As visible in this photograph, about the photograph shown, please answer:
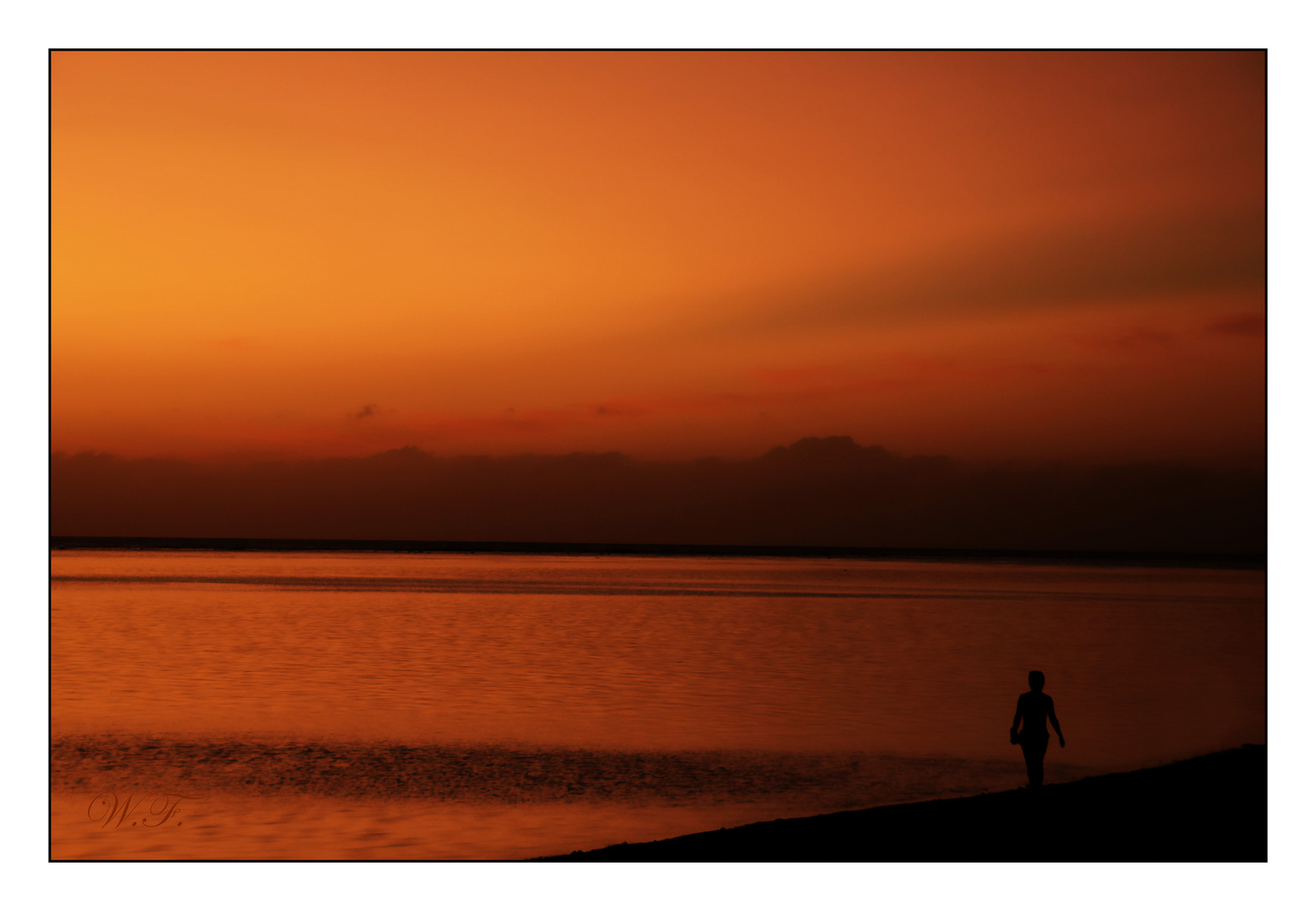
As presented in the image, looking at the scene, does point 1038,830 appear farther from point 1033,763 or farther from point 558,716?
point 558,716

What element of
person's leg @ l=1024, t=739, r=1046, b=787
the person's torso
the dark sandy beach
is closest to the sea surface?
the dark sandy beach

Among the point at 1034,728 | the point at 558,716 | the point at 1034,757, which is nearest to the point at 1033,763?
the point at 1034,757

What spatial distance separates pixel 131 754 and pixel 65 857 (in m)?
6.94

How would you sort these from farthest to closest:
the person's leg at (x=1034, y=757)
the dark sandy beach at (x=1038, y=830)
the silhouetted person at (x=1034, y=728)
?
the person's leg at (x=1034, y=757)
the silhouetted person at (x=1034, y=728)
the dark sandy beach at (x=1038, y=830)

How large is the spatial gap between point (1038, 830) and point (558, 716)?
1603 cm

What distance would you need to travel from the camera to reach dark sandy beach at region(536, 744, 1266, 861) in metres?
12.7

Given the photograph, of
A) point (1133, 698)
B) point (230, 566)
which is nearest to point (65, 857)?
point (1133, 698)

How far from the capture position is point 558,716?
27906 millimetres

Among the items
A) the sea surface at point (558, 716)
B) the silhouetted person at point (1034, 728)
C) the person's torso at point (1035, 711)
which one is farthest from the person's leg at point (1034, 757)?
the sea surface at point (558, 716)

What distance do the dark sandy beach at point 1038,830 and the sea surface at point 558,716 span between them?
2203 mm

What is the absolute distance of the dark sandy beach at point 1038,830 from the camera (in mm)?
12703

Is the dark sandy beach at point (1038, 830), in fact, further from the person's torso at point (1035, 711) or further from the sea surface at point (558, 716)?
the sea surface at point (558, 716)

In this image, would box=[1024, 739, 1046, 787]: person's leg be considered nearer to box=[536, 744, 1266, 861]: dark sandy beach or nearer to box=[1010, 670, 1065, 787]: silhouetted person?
box=[1010, 670, 1065, 787]: silhouetted person

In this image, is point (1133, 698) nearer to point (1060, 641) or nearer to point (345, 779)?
point (1060, 641)
